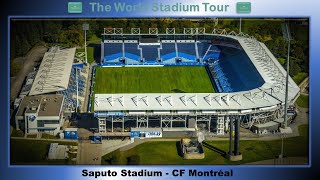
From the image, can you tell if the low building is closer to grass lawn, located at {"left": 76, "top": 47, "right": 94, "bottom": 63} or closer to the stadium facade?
the stadium facade

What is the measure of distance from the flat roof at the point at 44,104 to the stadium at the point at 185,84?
446 mm

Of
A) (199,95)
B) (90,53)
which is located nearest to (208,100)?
(199,95)

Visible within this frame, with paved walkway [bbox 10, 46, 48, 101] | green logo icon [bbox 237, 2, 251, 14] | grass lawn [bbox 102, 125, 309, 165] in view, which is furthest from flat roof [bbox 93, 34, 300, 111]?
green logo icon [bbox 237, 2, 251, 14]

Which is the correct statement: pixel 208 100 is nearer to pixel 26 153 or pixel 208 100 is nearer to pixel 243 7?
pixel 243 7

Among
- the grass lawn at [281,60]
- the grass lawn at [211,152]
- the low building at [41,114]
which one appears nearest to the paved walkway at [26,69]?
the low building at [41,114]

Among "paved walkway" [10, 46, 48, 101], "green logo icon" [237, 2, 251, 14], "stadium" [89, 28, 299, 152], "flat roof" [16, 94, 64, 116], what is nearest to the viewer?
"green logo icon" [237, 2, 251, 14]

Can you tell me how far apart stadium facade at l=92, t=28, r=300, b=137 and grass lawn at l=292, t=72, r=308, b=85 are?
0.23 feet

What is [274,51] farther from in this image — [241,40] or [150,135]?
[150,135]

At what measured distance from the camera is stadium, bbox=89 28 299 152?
5.43 m

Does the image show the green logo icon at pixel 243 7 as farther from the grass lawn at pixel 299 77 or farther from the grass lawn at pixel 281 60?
the grass lawn at pixel 281 60

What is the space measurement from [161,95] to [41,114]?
5.56 feet

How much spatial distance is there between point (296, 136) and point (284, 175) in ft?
1.87

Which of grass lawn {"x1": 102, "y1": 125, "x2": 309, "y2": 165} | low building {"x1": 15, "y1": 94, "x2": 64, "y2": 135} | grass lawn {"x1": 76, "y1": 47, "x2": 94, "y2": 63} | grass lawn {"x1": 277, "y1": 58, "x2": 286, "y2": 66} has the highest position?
grass lawn {"x1": 76, "y1": 47, "x2": 94, "y2": 63}

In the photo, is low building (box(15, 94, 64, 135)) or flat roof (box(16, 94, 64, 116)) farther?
flat roof (box(16, 94, 64, 116))
